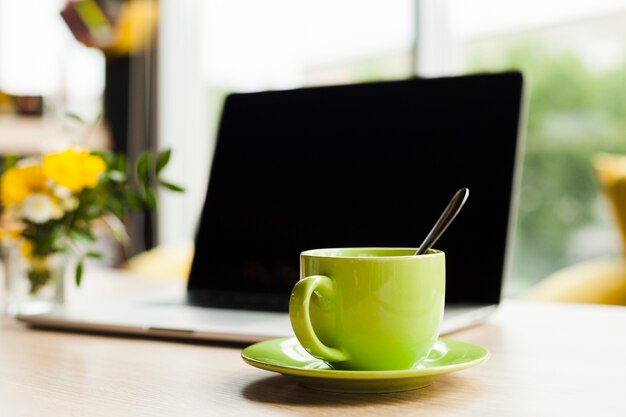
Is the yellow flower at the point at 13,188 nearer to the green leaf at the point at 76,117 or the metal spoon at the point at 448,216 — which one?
the green leaf at the point at 76,117

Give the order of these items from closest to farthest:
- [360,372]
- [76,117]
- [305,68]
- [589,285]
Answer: [360,372], [76,117], [589,285], [305,68]

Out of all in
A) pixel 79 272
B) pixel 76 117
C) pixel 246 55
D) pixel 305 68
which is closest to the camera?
pixel 79 272

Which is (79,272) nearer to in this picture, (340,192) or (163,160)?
(163,160)

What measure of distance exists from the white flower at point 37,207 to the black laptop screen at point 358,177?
0.69 feet

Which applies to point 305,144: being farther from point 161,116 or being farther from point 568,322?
point 161,116

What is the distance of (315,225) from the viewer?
943mm

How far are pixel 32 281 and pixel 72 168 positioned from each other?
18 centimetres

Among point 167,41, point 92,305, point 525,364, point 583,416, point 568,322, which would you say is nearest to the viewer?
point 583,416

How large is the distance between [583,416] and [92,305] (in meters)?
0.67

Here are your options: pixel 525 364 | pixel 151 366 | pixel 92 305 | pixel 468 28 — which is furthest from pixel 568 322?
pixel 468 28

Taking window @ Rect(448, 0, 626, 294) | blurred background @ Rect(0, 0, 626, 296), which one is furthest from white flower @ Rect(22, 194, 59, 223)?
window @ Rect(448, 0, 626, 294)

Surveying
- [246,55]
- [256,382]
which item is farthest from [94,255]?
[246,55]

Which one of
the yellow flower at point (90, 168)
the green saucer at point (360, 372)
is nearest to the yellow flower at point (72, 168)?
the yellow flower at point (90, 168)

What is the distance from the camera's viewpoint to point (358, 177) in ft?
3.05
